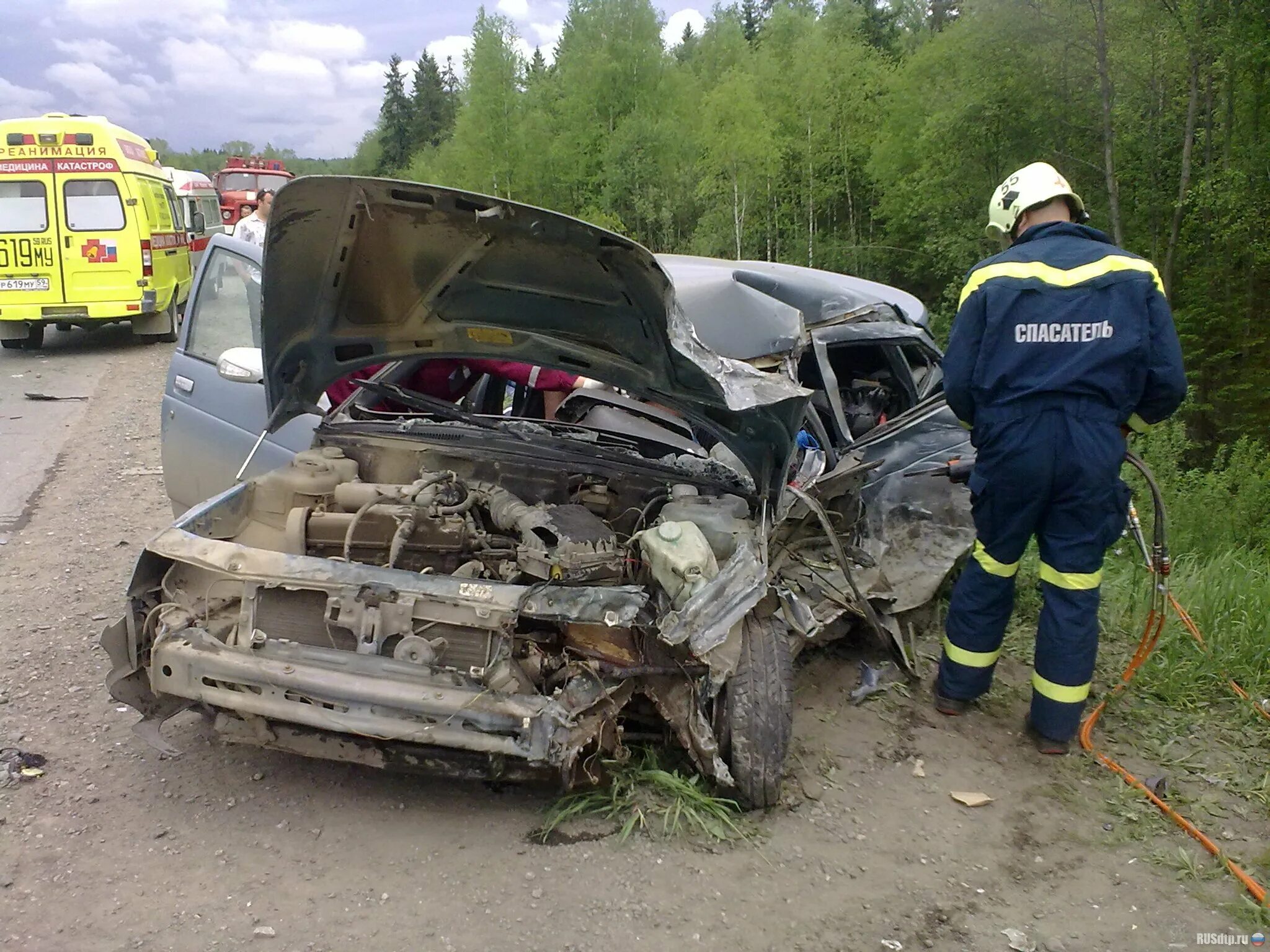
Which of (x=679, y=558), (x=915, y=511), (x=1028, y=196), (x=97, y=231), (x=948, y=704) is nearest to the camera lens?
(x=679, y=558)

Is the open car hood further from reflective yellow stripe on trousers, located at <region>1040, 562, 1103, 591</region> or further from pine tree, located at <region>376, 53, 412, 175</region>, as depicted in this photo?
pine tree, located at <region>376, 53, 412, 175</region>

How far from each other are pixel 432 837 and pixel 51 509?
14.3 ft

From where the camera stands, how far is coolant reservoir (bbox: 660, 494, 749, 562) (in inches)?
122

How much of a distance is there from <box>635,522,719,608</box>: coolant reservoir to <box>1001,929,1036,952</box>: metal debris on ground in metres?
1.21

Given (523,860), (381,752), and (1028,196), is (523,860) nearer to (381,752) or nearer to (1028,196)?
(381,752)

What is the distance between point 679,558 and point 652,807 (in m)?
0.79

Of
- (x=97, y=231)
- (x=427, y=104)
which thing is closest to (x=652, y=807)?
(x=97, y=231)

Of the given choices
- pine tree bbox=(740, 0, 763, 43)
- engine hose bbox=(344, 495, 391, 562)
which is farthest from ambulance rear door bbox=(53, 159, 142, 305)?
pine tree bbox=(740, 0, 763, 43)

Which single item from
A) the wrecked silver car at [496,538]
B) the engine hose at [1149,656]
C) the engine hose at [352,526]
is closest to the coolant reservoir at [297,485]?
the wrecked silver car at [496,538]

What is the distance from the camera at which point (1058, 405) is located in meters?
3.28

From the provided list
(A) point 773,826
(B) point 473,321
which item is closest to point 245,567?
(B) point 473,321

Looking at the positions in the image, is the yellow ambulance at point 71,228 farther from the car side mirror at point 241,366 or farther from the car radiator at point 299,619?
the car radiator at point 299,619

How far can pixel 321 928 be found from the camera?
249 cm

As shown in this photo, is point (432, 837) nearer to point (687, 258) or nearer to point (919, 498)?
point (919, 498)
